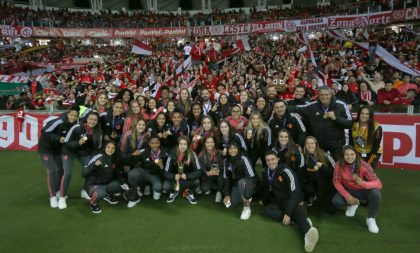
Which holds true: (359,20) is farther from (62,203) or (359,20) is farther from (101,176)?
(62,203)

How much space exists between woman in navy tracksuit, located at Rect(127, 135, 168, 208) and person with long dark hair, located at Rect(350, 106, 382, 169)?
315 centimetres

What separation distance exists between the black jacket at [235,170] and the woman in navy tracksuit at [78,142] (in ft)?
7.12

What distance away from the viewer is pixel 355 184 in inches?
164

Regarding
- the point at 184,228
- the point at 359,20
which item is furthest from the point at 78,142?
the point at 359,20

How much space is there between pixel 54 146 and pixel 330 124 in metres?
4.43

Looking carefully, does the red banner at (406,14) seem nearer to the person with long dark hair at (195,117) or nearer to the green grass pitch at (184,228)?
the green grass pitch at (184,228)

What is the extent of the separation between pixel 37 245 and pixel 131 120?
8.12ft

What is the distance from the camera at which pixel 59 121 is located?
4.97 m

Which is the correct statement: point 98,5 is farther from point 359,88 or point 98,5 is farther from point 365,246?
point 365,246

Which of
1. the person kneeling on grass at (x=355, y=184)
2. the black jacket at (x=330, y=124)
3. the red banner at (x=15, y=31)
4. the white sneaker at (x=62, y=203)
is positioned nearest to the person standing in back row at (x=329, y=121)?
the black jacket at (x=330, y=124)

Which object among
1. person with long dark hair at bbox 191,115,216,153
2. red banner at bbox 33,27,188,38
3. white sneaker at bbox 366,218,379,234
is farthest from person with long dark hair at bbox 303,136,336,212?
red banner at bbox 33,27,188,38

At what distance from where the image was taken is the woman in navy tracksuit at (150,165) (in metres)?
5.10

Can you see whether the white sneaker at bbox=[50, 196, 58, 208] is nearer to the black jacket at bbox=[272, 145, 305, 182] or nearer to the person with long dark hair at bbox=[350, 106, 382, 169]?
the black jacket at bbox=[272, 145, 305, 182]

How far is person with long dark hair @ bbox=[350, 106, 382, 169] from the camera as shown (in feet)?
15.3
